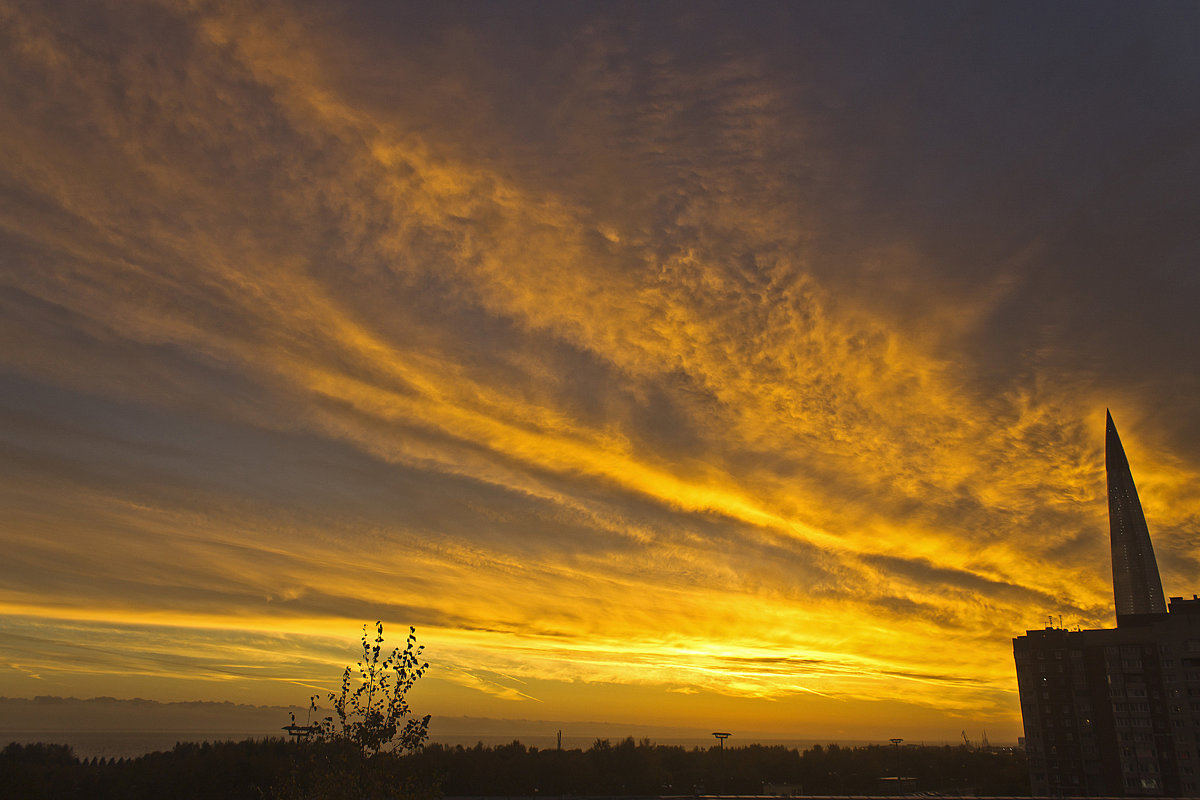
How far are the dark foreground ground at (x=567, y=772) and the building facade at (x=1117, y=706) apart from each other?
38.1ft

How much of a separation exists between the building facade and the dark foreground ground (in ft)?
38.1

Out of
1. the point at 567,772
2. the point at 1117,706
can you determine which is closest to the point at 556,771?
the point at 567,772

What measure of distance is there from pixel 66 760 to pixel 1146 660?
174415mm

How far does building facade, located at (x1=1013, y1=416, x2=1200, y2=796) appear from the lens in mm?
104125

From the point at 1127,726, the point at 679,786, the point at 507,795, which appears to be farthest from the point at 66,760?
the point at 1127,726

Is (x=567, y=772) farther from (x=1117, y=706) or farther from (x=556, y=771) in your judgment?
(x=1117, y=706)

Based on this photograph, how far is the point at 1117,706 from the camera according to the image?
363ft

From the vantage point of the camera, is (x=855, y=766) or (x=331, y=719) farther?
(x=855, y=766)

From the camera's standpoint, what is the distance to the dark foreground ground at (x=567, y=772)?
3420 inches

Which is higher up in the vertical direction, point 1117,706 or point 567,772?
point 1117,706

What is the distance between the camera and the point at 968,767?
136250 mm

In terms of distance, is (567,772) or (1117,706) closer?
(567,772)

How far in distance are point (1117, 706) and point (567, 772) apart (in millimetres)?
85556

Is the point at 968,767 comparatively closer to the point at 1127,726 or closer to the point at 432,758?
the point at 1127,726
